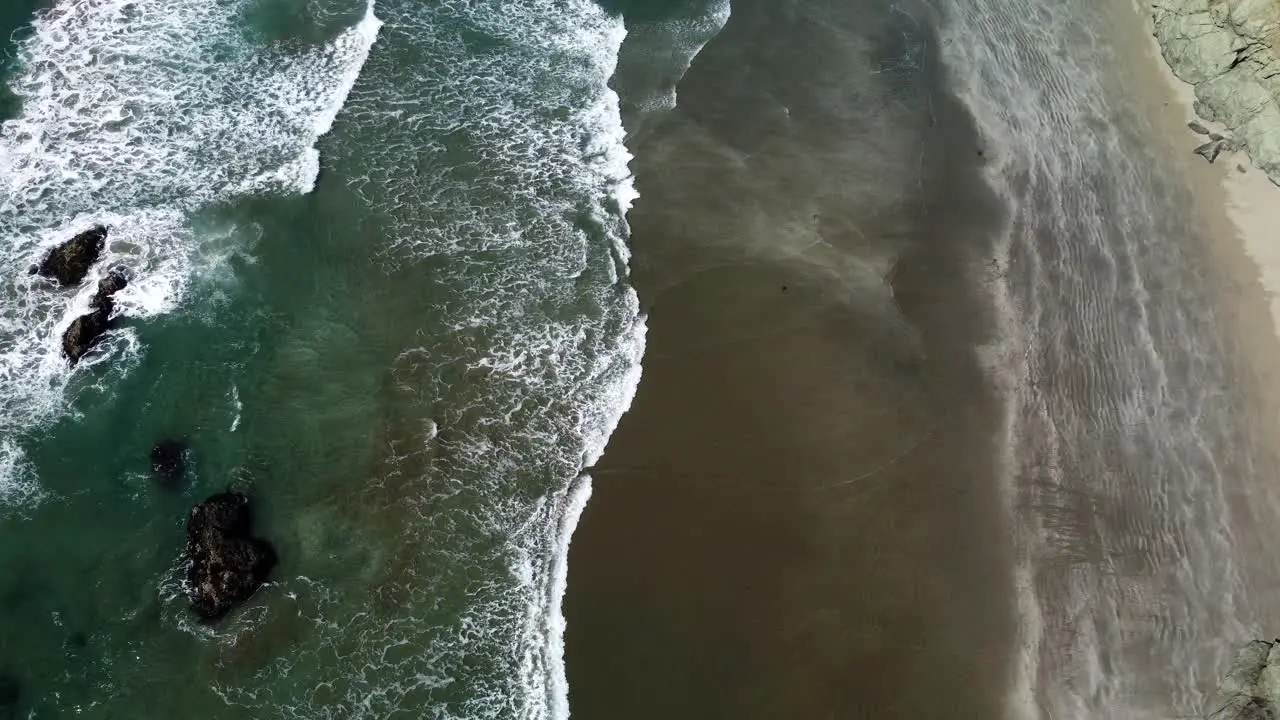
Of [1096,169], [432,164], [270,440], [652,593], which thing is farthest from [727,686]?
[1096,169]

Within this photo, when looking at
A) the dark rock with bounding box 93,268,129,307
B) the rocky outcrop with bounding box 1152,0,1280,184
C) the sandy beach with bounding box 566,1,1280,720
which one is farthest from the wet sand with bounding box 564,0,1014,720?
the dark rock with bounding box 93,268,129,307

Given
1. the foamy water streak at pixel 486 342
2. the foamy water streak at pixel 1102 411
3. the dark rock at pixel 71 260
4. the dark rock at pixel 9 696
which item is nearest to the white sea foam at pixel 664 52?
the foamy water streak at pixel 486 342

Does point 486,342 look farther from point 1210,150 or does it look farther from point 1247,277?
point 1210,150

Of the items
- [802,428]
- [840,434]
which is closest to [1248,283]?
[840,434]

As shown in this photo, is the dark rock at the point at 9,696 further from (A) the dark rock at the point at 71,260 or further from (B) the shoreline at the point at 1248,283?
(B) the shoreline at the point at 1248,283

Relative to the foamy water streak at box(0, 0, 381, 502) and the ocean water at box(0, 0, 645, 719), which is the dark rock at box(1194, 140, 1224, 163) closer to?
the ocean water at box(0, 0, 645, 719)

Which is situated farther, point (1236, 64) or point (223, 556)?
point (1236, 64)
